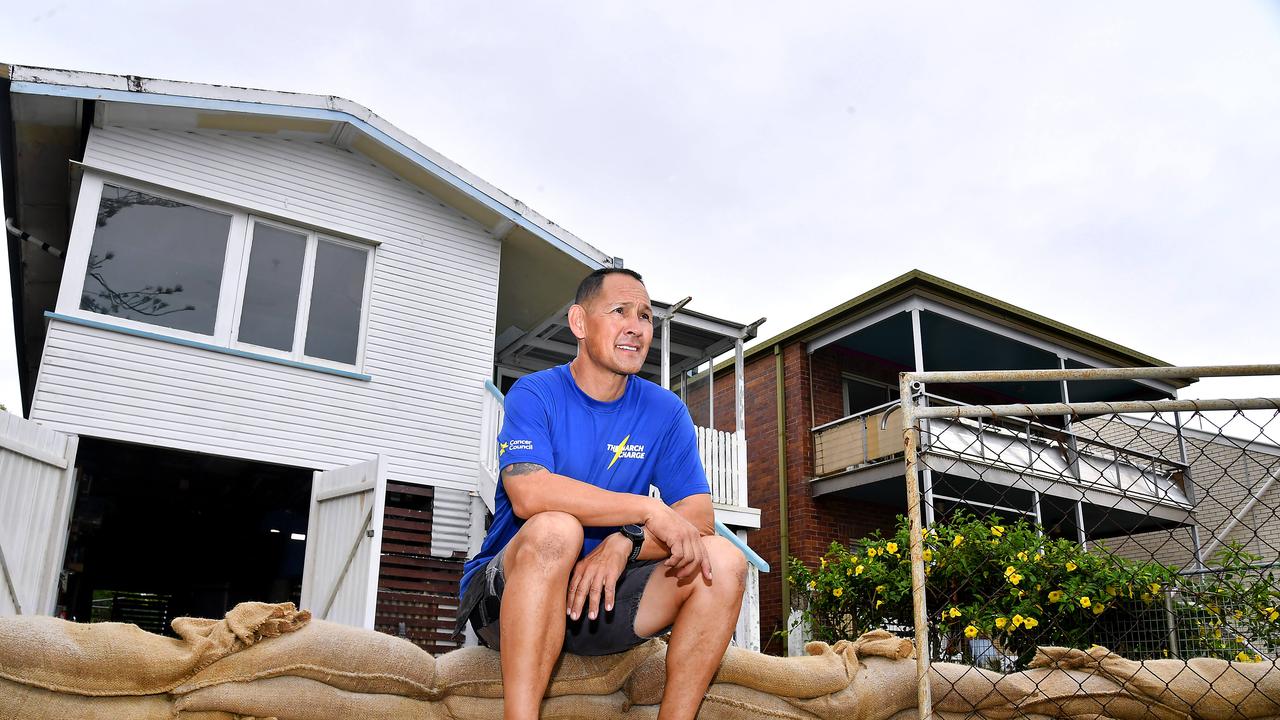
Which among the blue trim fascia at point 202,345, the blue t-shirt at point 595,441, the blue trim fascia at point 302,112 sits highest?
the blue trim fascia at point 302,112

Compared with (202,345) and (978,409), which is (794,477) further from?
(978,409)

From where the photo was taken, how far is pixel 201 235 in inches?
290

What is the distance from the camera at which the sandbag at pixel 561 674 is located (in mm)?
2381

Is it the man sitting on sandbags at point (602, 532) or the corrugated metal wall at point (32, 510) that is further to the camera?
the corrugated metal wall at point (32, 510)

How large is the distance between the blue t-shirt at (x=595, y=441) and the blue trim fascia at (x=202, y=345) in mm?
5597

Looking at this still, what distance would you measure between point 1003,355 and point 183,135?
37.7 ft

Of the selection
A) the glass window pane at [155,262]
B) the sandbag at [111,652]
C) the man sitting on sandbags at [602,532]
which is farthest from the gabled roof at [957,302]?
the sandbag at [111,652]

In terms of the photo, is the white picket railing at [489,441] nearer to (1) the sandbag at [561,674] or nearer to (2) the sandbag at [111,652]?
(1) the sandbag at [561,674]

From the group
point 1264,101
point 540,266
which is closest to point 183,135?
point 540,266

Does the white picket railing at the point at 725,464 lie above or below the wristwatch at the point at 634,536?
above

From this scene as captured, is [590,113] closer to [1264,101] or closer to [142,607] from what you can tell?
[1264,101]

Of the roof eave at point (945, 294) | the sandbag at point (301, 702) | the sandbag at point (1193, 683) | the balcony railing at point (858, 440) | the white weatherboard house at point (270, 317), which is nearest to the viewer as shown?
the sandbag at point (301, 702)

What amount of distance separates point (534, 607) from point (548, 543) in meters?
0.14

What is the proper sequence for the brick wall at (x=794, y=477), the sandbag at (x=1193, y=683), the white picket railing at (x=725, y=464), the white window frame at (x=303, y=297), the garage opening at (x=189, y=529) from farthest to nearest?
the brick wall at (x=794, y=477) < the white picket railing at (x=725, y=464) < the garage opening at (x=189, y=529) < the white window frame at (x=303, y=297) < the sandbag at (x=1193, y=683)
